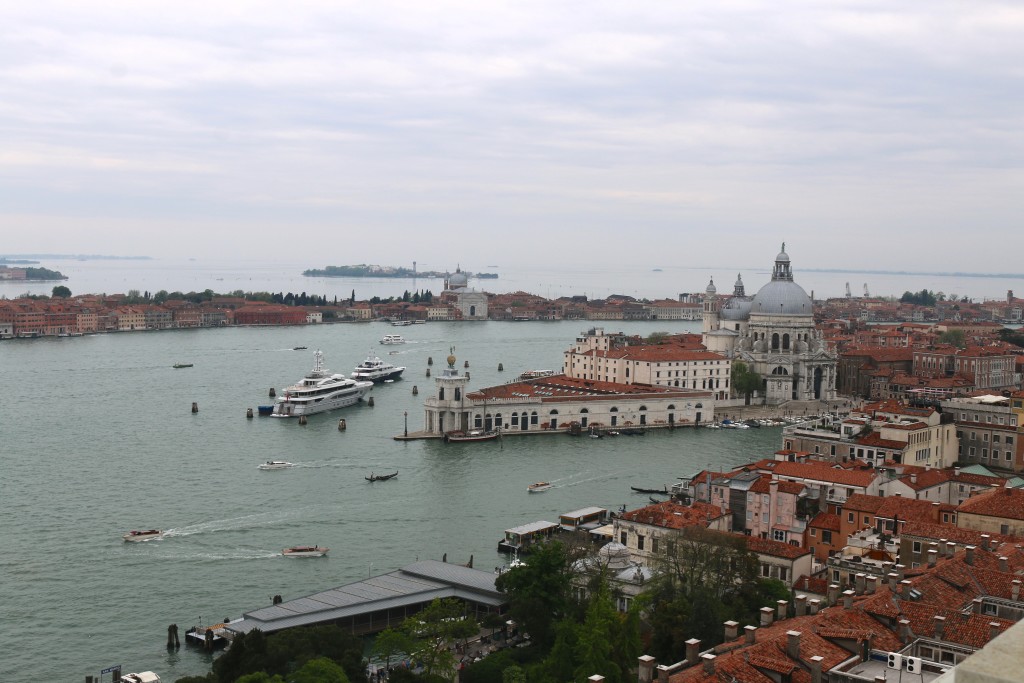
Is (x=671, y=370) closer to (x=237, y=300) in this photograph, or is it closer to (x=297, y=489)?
(x=297, y=489)

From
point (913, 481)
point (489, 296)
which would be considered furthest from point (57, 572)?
point (489, 296)

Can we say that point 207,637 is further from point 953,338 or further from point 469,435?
point 953,338

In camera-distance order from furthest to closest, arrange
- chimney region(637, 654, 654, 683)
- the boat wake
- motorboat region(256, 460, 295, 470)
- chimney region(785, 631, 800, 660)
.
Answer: motorboat region(256, 460, 295, 470) < the boat wake < chimney region(637, 654, 654, 683) < chimney region(785, 631, 800, 660)

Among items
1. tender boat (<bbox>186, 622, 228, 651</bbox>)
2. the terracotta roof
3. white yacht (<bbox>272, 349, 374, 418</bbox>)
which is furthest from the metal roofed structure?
white yacht (<bbox>272, 349, 374, 418</bbox>)

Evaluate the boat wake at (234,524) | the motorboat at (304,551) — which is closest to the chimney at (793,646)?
the motorboat at (304,551)

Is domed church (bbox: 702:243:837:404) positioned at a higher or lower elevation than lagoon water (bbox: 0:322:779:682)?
higher

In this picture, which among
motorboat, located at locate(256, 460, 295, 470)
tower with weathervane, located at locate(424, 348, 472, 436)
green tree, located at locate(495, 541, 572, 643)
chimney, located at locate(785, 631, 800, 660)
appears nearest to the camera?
chimney, located at locate(785, 631, 800, 660)

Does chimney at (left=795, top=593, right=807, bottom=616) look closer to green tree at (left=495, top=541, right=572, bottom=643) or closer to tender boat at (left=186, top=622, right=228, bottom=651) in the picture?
green tree at (left=495, top=541, right=572, bottom=643)
